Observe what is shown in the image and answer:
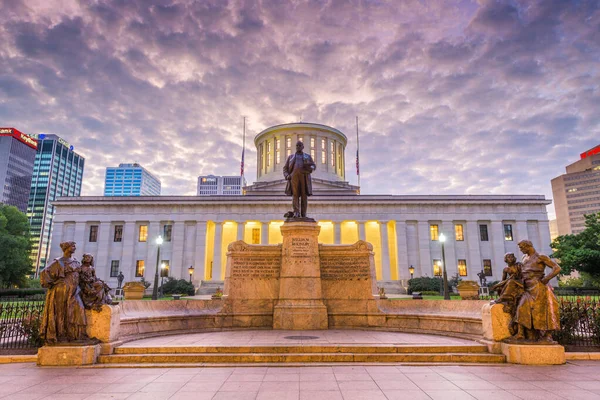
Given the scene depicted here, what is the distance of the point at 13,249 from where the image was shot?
159ft

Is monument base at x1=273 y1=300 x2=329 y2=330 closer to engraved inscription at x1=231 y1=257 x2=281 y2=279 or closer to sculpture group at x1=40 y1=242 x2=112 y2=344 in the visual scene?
engraved inscription at x1=231 y1=257 x2=281 y2=279

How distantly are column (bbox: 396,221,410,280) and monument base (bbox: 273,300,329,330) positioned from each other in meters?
41.6

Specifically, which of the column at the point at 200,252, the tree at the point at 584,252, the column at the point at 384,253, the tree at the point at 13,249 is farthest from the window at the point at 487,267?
the tree at the point at 13,249

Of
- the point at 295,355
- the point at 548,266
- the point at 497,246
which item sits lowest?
the point at 295,355

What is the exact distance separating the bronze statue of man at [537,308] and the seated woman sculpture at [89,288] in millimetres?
9647

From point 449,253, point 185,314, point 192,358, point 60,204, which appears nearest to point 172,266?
point 60,204

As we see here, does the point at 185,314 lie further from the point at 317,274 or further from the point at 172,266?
the point at 172,266

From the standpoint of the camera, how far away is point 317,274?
13141mm

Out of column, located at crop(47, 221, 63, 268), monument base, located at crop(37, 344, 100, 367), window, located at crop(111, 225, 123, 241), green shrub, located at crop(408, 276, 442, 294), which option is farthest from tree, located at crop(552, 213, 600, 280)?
column, located at crop(47, 221, 63, 268)

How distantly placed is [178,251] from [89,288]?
47164 mm

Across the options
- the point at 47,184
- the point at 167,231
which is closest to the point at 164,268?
the point at 167,231

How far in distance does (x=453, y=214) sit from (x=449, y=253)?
18.6ft

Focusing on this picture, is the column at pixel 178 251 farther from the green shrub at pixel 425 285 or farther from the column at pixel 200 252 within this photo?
the green shrub at pixel 425 285

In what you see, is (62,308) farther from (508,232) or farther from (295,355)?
(508,232)
